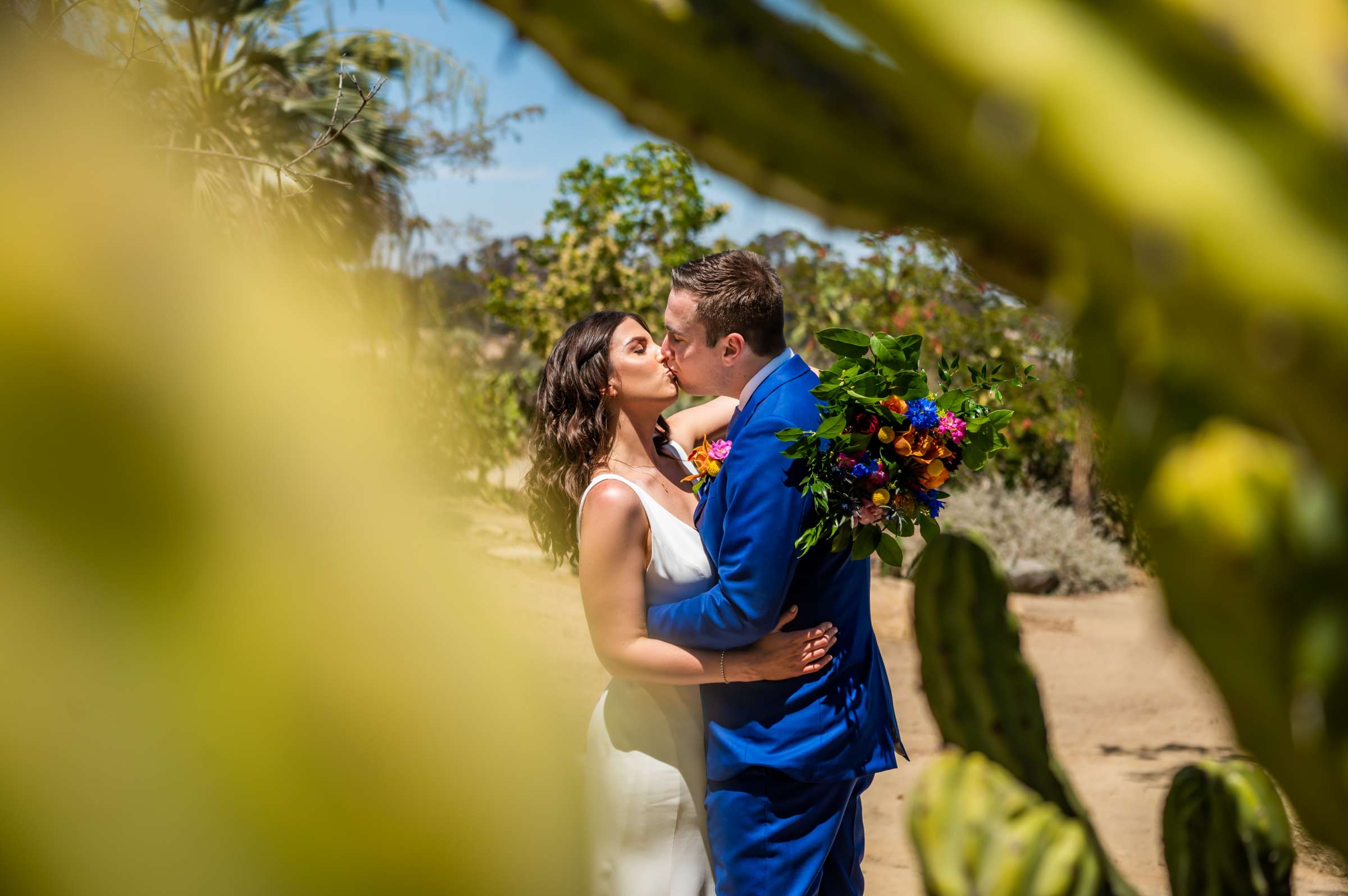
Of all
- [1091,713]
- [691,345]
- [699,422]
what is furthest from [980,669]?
[1091,713]

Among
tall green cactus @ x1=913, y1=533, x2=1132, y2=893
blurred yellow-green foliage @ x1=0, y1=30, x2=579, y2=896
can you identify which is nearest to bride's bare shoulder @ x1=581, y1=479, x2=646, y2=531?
tall green cactus @ x1=913, y1=533, x2=1132, y2=893

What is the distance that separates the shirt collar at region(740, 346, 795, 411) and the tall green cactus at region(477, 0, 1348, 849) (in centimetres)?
245

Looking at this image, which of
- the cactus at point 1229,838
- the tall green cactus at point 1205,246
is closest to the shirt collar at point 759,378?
the cactus at point 1229,838

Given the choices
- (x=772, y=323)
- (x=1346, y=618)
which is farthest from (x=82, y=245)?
(x=772, y=323)

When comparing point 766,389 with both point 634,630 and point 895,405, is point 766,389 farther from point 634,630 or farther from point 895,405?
point 634,630

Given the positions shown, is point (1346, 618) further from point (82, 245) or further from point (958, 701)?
point (958, 701)

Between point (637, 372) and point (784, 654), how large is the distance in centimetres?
106

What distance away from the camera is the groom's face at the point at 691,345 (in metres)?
3.15

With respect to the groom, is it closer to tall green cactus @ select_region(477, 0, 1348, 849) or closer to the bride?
the bride

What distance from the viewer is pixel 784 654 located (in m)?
2.83

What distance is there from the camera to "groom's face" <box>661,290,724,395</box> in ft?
10.3

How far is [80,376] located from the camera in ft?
1.17

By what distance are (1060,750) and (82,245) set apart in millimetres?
7851

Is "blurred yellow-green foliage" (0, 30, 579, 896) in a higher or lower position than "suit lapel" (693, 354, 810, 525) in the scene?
higher
